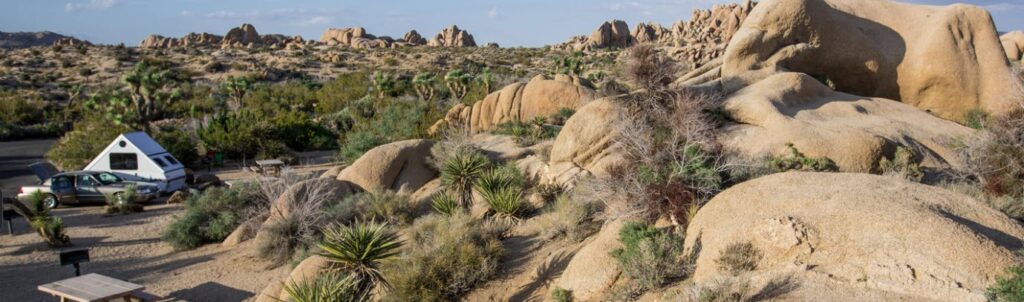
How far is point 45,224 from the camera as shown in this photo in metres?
17.0

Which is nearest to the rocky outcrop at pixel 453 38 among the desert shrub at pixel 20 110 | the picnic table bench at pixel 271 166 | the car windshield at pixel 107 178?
the desert shrub at pixel 20 110

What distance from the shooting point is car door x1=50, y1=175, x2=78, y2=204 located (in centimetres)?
2198

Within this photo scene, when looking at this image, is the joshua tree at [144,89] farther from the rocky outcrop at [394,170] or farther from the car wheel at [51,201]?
the rocky outcrop at [394,170]

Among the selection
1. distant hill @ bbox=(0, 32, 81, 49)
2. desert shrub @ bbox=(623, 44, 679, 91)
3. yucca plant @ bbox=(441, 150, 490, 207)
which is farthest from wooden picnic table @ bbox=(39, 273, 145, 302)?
distant hill @ bbox=(0, 32, 81, 49)

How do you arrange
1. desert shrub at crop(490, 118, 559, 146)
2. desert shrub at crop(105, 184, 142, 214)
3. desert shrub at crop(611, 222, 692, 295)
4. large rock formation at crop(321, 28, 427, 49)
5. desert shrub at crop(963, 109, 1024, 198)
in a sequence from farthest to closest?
1. large rock formation at crop(321, 28, 427, 49)
2. desert shrub at crop(105, 184, 142, 214)
3. desert shrub at crop(490, 118, 559, 146)
4. desert shrub at crop(963, 109, 1024, 198)
5. desert shrub at crop(611, 222, 692, 295)

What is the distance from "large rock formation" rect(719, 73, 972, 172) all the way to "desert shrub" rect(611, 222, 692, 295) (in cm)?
442

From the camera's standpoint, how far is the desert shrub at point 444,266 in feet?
35.3

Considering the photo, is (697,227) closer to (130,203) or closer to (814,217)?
(814,217)

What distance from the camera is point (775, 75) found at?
16016mm

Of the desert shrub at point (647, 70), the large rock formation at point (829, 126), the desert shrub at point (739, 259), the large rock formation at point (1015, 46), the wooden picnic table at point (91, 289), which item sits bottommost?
the wooden picnic table at point (91, 289)

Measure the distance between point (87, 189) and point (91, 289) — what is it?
1274 cm

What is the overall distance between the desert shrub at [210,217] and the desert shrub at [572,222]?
8832 mm

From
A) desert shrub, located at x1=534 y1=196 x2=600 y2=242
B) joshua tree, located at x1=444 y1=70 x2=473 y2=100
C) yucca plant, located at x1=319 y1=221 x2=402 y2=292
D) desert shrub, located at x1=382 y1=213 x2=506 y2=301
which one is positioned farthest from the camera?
joshua tree, located at x1=444 y1=70 x2=473 y2=100

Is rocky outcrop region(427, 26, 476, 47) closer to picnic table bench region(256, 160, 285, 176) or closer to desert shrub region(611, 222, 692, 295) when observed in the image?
picnic table bench region(256, 160, 285, 176)
